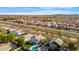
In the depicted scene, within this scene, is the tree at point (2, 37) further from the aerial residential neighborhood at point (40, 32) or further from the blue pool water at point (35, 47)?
the blue pool water at point (35, 47)

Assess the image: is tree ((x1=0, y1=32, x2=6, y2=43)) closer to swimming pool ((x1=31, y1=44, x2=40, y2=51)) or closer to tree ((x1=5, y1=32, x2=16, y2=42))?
tree ((x1=5, y1=32, x2=16, y2=42))

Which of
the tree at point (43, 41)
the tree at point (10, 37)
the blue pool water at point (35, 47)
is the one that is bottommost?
the blue pool water at point (35, 47)

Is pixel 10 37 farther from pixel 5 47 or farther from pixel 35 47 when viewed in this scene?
pixel 35 47

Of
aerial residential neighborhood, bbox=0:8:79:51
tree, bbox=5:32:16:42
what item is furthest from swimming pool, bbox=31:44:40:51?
tree, bbox=5:32:16:42

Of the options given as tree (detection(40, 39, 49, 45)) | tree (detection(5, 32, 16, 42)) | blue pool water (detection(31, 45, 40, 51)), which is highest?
tree (detection(5, 32, 16, 42))

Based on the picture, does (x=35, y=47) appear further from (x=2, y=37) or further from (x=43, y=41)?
(x=2, y=37)

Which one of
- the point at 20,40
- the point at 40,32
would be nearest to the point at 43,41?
the point at 40,32

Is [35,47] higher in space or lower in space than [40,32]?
lower

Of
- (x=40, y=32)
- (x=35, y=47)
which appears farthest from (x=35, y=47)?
(x=40, y=32)

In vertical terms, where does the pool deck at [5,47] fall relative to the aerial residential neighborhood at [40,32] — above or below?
below

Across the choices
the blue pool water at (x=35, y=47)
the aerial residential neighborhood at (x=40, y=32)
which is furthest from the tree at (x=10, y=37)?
the blue pool water at (x=35, y=47)

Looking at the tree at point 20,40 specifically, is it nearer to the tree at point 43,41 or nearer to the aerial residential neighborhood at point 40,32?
the aerial residential neighborhood at point 40,32
